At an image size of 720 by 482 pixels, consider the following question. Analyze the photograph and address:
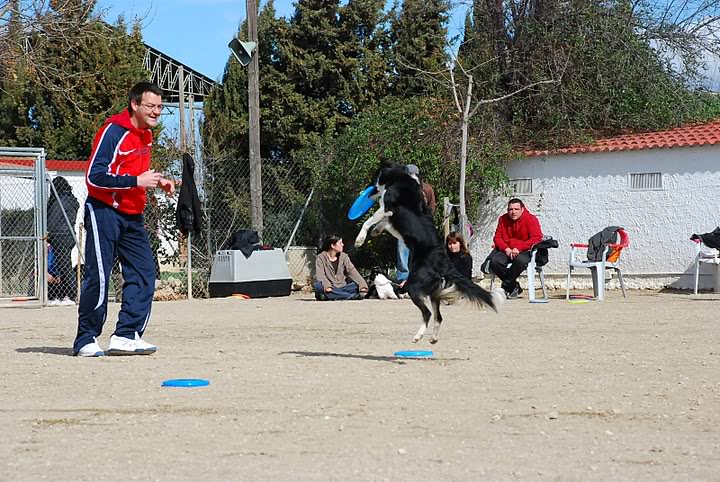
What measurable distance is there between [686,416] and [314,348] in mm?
4040

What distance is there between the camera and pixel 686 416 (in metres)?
5.64

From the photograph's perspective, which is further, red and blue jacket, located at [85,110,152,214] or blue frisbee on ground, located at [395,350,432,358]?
blue frisbee on ground, located at [395,350,432,358]

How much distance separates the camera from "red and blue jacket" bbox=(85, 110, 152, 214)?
8047 mm

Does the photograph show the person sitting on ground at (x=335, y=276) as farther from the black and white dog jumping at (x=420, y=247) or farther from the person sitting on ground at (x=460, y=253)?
the black and white dog jumping at (x=420, y=247)

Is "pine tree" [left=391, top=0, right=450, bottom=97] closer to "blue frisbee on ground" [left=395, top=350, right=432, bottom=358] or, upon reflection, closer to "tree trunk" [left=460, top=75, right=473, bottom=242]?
"tree trunk" [left=460, top=75, right=473, bottom=242]

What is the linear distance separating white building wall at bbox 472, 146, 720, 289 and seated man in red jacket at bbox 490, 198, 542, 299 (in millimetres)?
3904

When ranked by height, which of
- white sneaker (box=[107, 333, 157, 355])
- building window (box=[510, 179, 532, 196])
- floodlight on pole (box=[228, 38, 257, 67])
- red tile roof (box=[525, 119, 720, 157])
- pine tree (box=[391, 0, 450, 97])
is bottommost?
white sneaker (box=[107, 333, 157, 355])

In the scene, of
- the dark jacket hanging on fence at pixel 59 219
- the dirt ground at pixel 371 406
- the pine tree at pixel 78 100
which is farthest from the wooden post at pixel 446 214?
the pine tree at pixel 78 100

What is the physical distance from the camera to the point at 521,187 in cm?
1950

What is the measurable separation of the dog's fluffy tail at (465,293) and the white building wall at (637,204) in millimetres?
10486

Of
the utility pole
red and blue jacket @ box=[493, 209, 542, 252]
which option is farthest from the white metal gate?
red and blue jacket @ box=[493, 209, 542, 252]

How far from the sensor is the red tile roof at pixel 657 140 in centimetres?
1797

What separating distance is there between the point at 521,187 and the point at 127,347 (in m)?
12.4

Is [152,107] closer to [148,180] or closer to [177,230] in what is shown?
[148,180]
